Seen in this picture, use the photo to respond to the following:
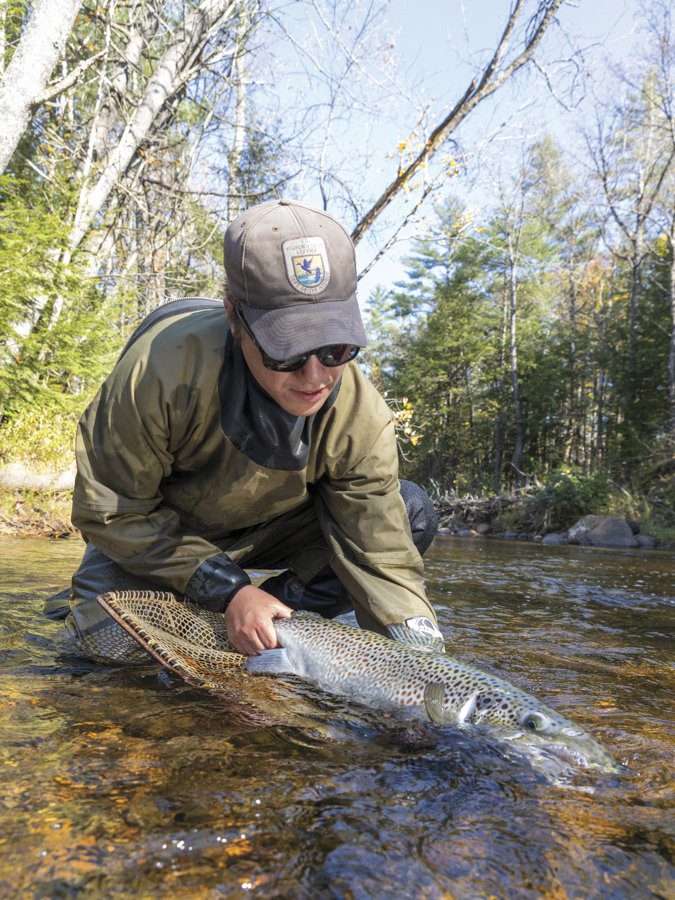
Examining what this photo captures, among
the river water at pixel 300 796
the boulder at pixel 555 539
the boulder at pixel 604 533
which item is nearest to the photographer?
the river water at pixel 300 796

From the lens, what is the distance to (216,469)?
357 cm

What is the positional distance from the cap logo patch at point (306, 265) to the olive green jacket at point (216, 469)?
61 cm

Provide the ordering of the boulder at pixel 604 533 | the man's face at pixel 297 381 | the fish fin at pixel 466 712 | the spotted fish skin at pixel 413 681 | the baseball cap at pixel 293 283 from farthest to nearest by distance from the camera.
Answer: the boulder at pixel 604 533
the man's face at pixel 297 381
the baseball cap at pixel 293 283
the fish fin at pixel 466 712
the spotted fish skin at pixel 413 681

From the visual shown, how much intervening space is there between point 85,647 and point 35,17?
10105 millimetres

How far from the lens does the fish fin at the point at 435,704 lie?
8.60ft

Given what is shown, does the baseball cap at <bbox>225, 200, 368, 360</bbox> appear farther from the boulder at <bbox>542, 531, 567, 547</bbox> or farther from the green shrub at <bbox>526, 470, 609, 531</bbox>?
the green shrub at <bbox>526, 470, 609, 531</bbox>

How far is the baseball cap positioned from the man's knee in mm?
1773

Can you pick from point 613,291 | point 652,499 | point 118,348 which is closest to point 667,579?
point 118,348

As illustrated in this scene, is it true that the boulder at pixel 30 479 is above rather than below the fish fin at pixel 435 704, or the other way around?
above

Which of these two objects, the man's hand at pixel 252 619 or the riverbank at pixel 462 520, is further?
the riverbank at pixel 462 520

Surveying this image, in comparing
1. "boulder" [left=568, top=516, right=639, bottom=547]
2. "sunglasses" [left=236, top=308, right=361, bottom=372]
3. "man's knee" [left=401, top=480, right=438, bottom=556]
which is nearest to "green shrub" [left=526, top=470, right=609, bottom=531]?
"boulder" [left=568, top=516, right=639, bottom=547]

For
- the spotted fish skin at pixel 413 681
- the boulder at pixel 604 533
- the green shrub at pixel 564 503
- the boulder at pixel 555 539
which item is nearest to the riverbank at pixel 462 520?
the boulder at pixel 555 539

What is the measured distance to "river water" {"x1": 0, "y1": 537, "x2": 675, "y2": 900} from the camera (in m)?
1.70

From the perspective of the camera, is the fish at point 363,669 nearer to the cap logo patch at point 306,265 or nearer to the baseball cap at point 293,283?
the baseball cap at point 293,283
